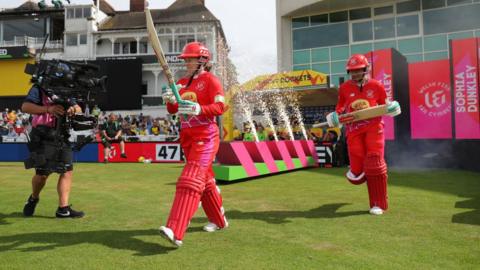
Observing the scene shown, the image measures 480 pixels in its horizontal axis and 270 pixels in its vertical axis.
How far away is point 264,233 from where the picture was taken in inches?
172

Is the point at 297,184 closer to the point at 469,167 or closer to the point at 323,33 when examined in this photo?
the point at 469,167

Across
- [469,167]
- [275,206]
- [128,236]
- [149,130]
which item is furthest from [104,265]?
[149,130]

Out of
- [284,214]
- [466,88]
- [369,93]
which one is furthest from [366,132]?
[466,88]

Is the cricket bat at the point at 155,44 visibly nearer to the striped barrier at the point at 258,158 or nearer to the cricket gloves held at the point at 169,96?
the cricket gloves held at the point at 169,96

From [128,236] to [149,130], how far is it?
23.4m

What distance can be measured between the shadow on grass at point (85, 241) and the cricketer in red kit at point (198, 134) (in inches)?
17.8

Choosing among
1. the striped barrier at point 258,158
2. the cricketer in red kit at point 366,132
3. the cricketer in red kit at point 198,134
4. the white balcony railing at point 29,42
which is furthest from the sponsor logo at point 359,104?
the white balcony railing at point 29,42

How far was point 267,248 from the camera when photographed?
375 centimetres

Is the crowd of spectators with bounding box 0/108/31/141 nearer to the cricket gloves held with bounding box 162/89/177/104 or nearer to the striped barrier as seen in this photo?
the striped barrier

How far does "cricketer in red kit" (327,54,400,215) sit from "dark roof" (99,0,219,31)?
36664 millimetres

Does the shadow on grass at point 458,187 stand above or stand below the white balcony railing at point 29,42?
below

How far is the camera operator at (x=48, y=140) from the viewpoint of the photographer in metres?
5.05

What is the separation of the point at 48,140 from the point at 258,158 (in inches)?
244

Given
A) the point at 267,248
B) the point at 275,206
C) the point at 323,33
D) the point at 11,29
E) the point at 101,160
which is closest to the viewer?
the point at 267,248
